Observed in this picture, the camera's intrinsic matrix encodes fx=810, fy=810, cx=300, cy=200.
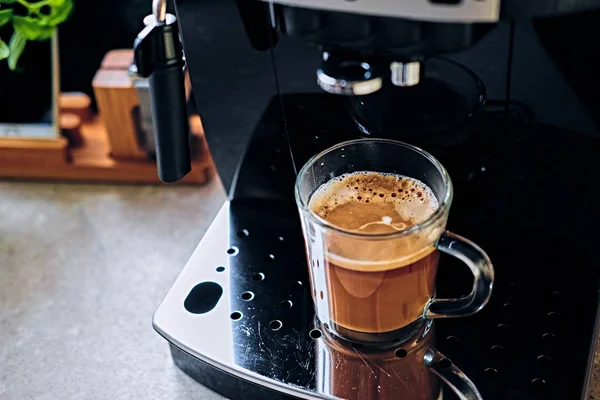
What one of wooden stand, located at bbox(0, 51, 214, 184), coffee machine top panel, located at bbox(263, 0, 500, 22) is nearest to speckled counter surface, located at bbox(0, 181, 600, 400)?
wooden stand, located at bbox(0, 51, 214, 184)

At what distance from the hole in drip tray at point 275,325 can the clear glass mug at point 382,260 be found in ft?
0.10

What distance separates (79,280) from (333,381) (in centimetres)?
29

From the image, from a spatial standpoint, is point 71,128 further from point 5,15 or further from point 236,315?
point 236,315

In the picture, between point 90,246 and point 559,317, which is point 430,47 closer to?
point 559,317

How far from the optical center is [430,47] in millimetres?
421

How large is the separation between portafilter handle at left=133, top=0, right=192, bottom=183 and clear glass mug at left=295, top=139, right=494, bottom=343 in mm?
97

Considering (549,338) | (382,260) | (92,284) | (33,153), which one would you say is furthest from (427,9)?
(33,153)

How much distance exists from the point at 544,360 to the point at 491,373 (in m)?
0.04

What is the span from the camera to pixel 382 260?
52 cm

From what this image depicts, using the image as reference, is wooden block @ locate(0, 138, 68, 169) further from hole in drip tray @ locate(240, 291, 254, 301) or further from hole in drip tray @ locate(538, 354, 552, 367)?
hole in drip tray @ locate(538, 354, 552, 367)

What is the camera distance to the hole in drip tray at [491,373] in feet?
1.81

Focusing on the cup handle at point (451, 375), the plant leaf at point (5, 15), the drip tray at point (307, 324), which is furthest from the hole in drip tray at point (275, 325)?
the plant leaf at point (5, 15)

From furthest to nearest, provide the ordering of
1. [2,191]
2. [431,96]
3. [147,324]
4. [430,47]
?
[2,191], [147,324], [431,96], [430,47]

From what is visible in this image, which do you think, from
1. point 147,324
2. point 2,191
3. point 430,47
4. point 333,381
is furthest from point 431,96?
point 2,191
